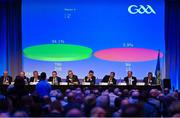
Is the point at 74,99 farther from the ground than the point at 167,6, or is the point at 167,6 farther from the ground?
the point at 167,6

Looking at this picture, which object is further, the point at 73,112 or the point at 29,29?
the point at 29,29

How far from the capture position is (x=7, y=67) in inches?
623

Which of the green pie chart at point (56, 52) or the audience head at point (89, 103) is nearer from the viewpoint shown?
the audience head at point (89, 103)

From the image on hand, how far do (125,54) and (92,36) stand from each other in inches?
49.1

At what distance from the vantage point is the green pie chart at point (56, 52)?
50.5ft

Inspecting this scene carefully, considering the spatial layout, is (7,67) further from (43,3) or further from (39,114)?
(39,114)

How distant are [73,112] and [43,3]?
33.5ft

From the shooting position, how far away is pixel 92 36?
1538 centimetres

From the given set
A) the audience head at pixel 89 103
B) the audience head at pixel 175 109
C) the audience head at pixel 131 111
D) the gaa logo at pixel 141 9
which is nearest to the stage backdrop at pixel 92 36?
the gaa logo at pixel 141 9

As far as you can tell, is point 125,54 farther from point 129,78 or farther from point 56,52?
point 56,52

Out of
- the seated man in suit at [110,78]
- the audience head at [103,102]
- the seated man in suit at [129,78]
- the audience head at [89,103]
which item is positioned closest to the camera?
the audience head at [89,103]

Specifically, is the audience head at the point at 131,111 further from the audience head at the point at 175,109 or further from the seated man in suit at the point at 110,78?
the seated man in suit at the point at 110,78

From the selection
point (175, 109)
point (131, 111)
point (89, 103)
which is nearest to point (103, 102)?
point (89, 103)

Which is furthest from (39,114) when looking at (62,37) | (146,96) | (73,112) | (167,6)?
(167,6)
